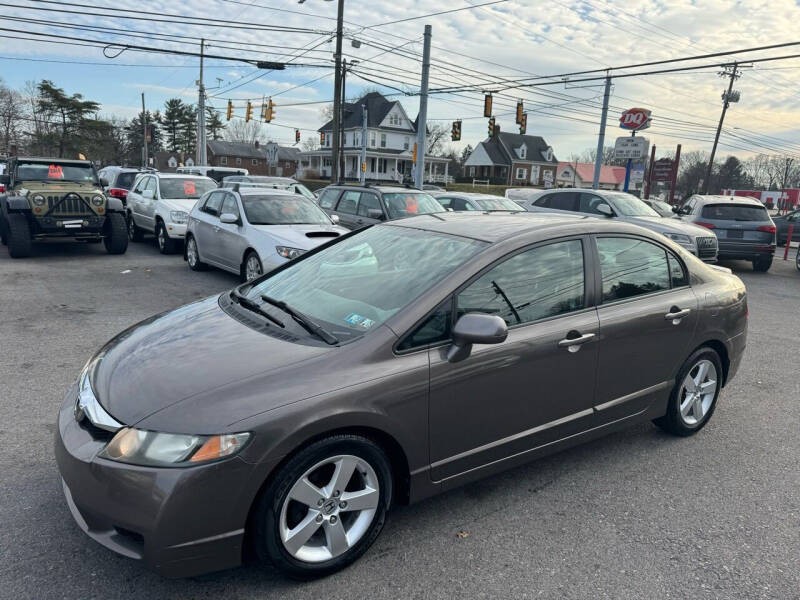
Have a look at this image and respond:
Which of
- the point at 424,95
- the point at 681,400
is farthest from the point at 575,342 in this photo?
the point at 424,95

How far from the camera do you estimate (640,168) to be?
27.3m

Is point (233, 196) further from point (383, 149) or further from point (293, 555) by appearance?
point (383, 149)

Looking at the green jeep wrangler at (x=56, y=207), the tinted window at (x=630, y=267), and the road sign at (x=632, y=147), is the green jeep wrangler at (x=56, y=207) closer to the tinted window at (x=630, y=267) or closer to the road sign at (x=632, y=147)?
the tinted window at (x=630, y=267)

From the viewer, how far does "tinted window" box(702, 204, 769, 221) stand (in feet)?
44.6

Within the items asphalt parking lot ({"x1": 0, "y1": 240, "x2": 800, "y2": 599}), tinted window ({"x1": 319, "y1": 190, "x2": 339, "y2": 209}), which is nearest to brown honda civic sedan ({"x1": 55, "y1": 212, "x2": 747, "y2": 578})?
asphalt parking lot ({"x1": 0, "y1": 240, "x2": 800, "y2": 599})

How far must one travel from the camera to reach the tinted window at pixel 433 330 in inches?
106

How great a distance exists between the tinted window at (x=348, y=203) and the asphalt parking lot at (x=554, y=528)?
7.76 meters

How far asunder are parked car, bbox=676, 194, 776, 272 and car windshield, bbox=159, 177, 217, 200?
11.7 meters

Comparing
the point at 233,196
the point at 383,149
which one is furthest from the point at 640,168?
the point at 383,149

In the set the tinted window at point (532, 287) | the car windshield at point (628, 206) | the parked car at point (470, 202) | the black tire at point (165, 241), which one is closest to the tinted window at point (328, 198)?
the parked car at point (470, 202)

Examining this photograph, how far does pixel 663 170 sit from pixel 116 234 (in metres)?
25.5

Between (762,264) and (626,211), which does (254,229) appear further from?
(762,264)

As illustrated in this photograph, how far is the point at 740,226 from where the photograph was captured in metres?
13.4

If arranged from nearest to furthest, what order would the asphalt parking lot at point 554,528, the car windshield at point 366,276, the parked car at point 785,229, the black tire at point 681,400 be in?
the asphalt parking lot at point 554,528 < the car windshield at point 366,276 < the black tire at point 681,400 < the parked car at point 785,229
